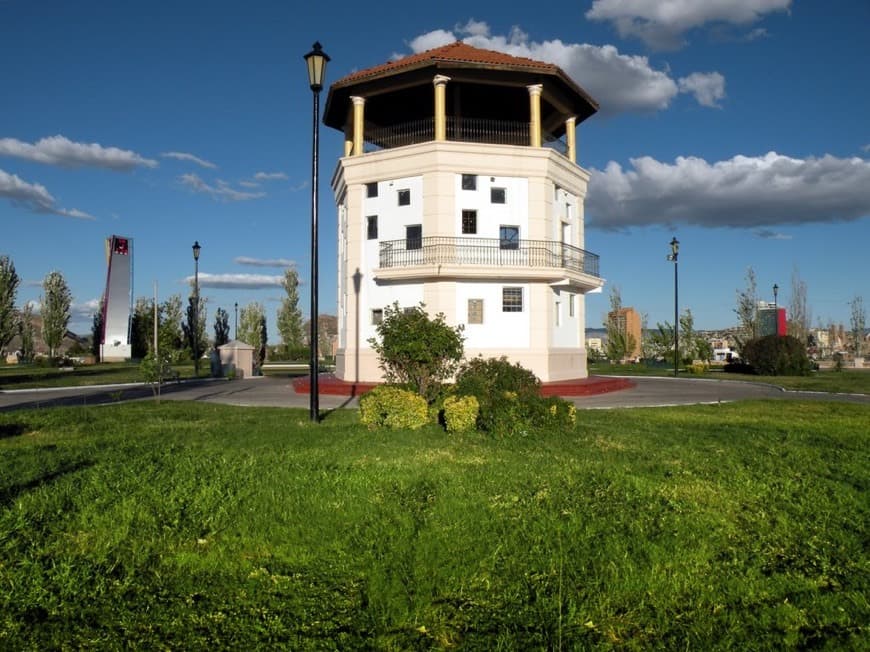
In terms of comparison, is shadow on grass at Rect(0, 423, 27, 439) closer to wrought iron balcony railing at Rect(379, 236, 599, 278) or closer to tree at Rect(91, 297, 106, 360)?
wrought iron balcony railing at Rect(379, 236, 599, 278)

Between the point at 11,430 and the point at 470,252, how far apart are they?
1570 centimetres

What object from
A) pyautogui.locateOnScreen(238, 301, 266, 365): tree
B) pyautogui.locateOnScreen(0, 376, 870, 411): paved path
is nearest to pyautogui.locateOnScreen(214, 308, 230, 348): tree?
pyautogui.locateOnScreen(238, 301, 266, 365): tree

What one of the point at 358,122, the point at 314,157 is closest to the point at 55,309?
the point at 358,122

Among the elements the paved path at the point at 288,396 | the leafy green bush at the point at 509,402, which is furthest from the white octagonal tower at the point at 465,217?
the leafy green bush at the point at 509,402

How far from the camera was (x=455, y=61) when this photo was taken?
2211 cm

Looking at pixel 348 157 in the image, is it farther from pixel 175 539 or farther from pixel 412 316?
pixel 175 539

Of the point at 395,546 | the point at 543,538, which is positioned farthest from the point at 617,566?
the point at 395,546

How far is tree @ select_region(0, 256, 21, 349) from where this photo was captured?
4941 centimetres

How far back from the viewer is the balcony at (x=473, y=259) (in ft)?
74.2

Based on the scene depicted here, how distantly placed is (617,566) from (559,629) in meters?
1.22

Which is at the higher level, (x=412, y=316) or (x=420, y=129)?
(x=420, y=129)

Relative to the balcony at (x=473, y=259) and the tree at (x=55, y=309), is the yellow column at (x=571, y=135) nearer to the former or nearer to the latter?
the balcony at (x=473, y=259)

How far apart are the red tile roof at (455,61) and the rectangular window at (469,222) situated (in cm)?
552

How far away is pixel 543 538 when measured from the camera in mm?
5355
